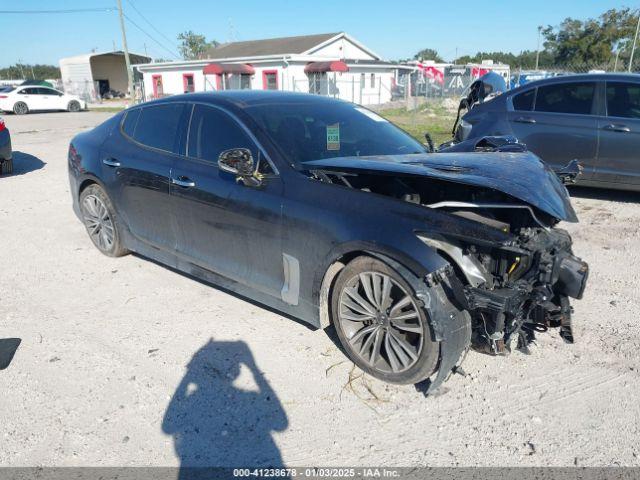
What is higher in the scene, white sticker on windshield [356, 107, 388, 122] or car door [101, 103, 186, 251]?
white sticker on windshield [356, 107, 388, 122]

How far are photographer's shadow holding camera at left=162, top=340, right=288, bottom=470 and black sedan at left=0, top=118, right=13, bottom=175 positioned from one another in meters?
8.49

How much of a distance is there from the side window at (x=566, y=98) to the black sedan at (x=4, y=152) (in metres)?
9.44

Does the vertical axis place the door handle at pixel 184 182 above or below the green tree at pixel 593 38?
below

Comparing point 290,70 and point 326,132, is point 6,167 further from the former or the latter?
point 290,70

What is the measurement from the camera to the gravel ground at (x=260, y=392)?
2631mm

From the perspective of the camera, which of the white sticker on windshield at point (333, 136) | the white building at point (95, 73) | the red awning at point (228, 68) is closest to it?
the white sticker on windshield at point (333, 136)

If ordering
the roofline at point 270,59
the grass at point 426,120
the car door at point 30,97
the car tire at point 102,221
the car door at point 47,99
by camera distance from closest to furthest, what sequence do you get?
the car tire at point 102,221 < the grass at point 426,120 < the car door at point 30,97 < the car door at point 47,99 < the roofline at point 270,59

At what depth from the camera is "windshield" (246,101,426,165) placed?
3666mm

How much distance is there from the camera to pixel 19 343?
3701 mm

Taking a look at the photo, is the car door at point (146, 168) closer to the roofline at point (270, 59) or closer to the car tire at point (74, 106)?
the car tire at point (74, 106)

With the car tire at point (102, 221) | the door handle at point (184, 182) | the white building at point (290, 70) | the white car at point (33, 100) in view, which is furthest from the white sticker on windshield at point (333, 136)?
the white car at point (33, 100)

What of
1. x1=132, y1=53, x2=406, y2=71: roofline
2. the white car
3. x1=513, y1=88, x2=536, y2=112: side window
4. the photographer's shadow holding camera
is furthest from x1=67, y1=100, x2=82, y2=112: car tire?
the photographer's shadow holding camera

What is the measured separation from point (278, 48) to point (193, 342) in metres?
37.7

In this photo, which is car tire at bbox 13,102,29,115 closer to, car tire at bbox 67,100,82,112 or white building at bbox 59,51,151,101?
car tire at bbox 67,100,82,112
